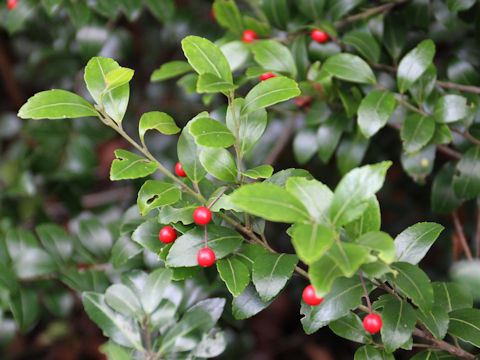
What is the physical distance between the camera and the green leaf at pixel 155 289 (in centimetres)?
106

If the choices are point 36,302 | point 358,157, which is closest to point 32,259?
point 36,302

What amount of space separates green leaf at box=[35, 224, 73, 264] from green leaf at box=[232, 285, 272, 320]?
75 cm

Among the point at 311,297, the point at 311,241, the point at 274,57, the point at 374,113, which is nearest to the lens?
the point at 311,241

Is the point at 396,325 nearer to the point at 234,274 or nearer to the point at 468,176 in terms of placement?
the point at 234,274

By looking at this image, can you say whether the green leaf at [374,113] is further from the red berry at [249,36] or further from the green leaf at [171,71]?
the green leaf at [171,71]

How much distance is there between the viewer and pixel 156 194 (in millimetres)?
1014

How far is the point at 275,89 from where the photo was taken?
104cm

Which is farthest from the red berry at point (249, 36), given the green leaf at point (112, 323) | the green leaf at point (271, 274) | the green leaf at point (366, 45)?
the green leaf at point (112, 323)

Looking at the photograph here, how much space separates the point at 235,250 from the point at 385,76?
2.75 feet

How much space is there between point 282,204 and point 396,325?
408 mm

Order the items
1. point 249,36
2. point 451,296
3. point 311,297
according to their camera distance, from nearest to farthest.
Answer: point 311,297
point 451,296
point 249,36

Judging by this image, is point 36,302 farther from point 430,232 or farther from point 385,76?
point 385,76

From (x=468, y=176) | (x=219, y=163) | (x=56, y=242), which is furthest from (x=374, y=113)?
(x=56, y=242)

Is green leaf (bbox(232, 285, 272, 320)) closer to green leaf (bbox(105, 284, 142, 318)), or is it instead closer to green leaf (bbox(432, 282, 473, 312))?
green leaf (bbox(105, 284, 142, 318))
